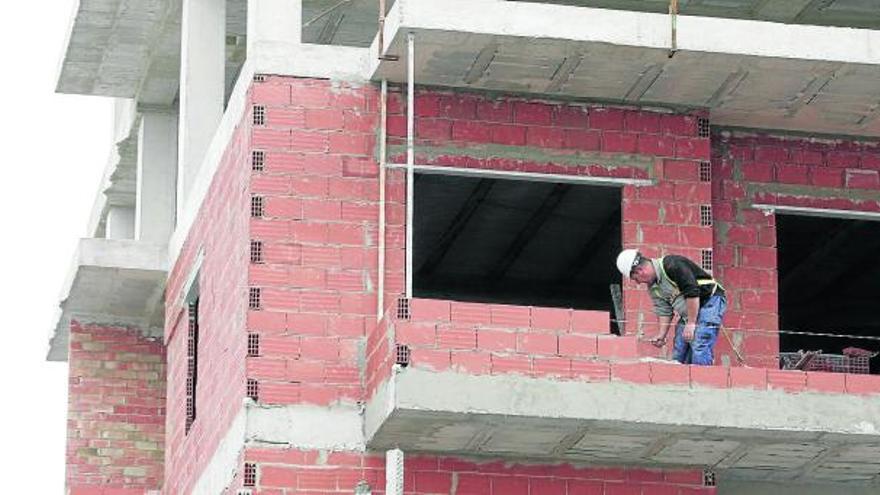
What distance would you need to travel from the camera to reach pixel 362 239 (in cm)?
2103

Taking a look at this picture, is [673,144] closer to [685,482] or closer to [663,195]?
[663,195]

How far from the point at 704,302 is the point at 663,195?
1.61m

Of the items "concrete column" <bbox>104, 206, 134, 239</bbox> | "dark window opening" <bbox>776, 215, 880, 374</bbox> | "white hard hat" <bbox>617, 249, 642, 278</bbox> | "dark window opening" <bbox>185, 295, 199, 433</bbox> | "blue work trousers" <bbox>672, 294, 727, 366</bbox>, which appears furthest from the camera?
"concrete column" <bbox>104, 206, 134, 239</bbox>

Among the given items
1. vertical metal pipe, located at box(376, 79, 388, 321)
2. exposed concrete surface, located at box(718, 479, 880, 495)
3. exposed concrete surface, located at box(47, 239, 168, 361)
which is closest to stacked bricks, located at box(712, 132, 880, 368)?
exposed concrete surface, located at box(718, 479, 880, 495)

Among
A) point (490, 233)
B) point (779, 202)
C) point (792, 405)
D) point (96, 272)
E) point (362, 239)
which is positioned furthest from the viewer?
point (490, 233)

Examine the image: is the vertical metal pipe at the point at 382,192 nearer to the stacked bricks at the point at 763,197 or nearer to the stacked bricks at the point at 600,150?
the stacked bricks at the point at 600,150

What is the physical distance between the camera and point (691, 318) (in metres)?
20.2

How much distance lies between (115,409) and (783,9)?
8.65 meters

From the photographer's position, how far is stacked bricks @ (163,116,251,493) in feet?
69.5

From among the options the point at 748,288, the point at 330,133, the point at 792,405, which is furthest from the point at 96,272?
the point at 792,405

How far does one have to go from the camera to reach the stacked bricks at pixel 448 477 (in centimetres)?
2023

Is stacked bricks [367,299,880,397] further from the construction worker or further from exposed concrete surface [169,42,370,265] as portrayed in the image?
exposed concrete surface [169,42,370,265]

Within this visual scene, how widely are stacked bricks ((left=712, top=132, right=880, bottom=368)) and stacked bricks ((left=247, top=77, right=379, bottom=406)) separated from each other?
10.6ft

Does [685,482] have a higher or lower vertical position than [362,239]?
lower
